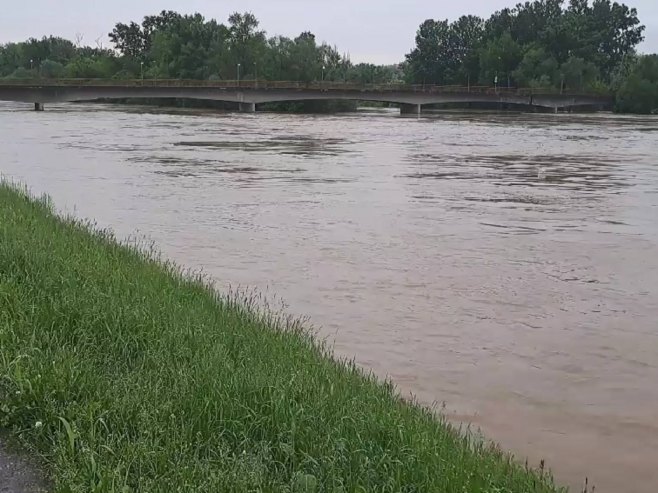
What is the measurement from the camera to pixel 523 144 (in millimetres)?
50469

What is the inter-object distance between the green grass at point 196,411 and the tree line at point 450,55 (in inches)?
5058

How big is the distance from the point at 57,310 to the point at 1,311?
0.45 meters

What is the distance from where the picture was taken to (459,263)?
14664mm

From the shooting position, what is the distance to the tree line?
458 feet

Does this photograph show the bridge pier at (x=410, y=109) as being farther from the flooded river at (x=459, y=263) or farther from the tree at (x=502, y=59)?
the flooded river at (x=459, y=263)

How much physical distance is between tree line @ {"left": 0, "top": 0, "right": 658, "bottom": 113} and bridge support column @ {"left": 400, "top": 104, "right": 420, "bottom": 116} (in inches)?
954

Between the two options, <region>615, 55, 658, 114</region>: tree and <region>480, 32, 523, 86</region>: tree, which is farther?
<region>480, 32, 523, 86</region>: tree

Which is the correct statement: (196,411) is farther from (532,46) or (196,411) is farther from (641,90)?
(532,46)

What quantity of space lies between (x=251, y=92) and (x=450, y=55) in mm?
84328

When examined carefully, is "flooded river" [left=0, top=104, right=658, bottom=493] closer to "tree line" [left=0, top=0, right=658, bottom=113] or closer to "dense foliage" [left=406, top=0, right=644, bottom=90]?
"tree line" [left=0, top=0, right=658, bottom=113]

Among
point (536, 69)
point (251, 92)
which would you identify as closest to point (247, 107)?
point (251, 92)

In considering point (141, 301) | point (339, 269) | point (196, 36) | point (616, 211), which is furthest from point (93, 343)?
point (196, 36)

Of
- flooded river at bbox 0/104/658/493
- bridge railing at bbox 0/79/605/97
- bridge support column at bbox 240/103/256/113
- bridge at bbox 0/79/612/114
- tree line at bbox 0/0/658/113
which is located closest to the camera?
flooded river at bbox 0/104/658/493

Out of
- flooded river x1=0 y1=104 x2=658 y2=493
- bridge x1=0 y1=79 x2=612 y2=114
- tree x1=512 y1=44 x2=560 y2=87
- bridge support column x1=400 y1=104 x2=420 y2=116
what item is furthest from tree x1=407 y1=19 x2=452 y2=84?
flooded river x1=0 y1=104 x2=658 y2=493
